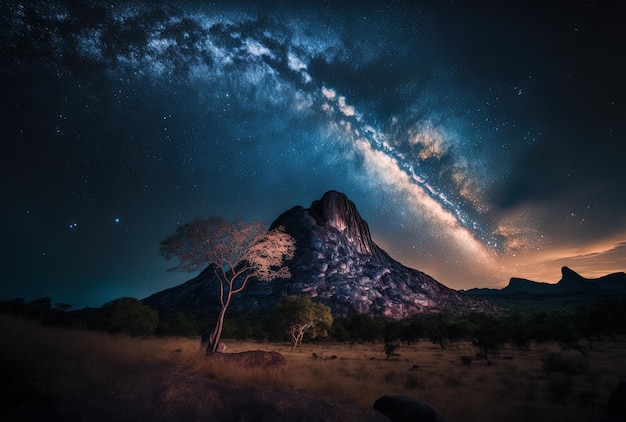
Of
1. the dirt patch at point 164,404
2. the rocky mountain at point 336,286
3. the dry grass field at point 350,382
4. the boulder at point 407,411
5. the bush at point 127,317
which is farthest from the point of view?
the rocky mountain at point 336,286

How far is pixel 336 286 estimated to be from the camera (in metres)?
123

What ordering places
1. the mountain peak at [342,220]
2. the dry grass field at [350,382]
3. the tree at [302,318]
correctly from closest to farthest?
the dry grass field at [350,382] < the tree at [302,318] < the mountain peak at [342,220]

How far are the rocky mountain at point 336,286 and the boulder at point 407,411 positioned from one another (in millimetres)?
99322

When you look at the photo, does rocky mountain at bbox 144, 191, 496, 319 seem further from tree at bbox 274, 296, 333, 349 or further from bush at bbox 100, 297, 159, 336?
tree at bbox 274, 296, 333, 349

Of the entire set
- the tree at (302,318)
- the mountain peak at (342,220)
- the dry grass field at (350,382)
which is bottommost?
the dry grass field at (350,382)

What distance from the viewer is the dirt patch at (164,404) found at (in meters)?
6.89

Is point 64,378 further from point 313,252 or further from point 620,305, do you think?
point 313,252

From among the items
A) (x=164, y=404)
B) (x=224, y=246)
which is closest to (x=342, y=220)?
(x=224, y=246)

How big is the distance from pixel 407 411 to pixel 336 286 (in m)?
117

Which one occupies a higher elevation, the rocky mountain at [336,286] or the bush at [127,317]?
the rocky mountain at [336,286]

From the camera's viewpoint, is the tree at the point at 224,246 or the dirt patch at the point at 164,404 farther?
the tree at the point at 224,246

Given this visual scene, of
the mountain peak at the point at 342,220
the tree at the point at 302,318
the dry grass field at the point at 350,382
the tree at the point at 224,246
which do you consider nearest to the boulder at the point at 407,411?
the dry grass field at the point at 350,382

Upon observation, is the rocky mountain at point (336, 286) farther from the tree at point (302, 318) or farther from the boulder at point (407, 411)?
the boulder at point (407, 411)

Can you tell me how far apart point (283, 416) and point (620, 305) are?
6495 cm
